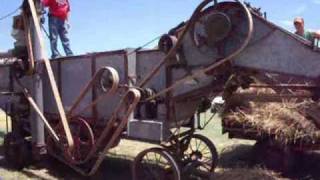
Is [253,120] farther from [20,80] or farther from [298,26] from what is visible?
[20,80]

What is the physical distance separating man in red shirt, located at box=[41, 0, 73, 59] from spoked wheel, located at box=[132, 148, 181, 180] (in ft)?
11.3

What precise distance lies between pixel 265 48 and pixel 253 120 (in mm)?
2744

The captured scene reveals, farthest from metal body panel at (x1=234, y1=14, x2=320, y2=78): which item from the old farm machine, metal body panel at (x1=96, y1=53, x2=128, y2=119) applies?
metal body panel at (x1=96, y1=53, x2=128, y2=119)

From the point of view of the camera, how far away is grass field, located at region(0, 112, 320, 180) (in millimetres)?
7223

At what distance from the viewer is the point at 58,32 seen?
9633 mm

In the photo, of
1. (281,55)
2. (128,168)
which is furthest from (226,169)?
(281,55)

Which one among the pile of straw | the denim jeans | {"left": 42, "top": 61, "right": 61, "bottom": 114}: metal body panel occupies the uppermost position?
the denim jeans

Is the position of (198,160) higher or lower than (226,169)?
higher

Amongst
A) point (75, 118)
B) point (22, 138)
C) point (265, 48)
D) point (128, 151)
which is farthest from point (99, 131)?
point (265, 48)

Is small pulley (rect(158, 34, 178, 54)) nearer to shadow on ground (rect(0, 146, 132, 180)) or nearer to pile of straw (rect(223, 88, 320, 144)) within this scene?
pile of straw (rect(223, 88, 320, 144))

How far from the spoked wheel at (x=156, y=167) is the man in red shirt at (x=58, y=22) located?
136 inches

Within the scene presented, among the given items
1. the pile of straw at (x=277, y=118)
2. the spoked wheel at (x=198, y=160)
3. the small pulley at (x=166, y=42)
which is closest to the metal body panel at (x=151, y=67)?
the small pulley at (x=166, y=42)

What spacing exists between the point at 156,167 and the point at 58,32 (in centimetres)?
413

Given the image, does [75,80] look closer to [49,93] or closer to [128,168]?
[49,93]
